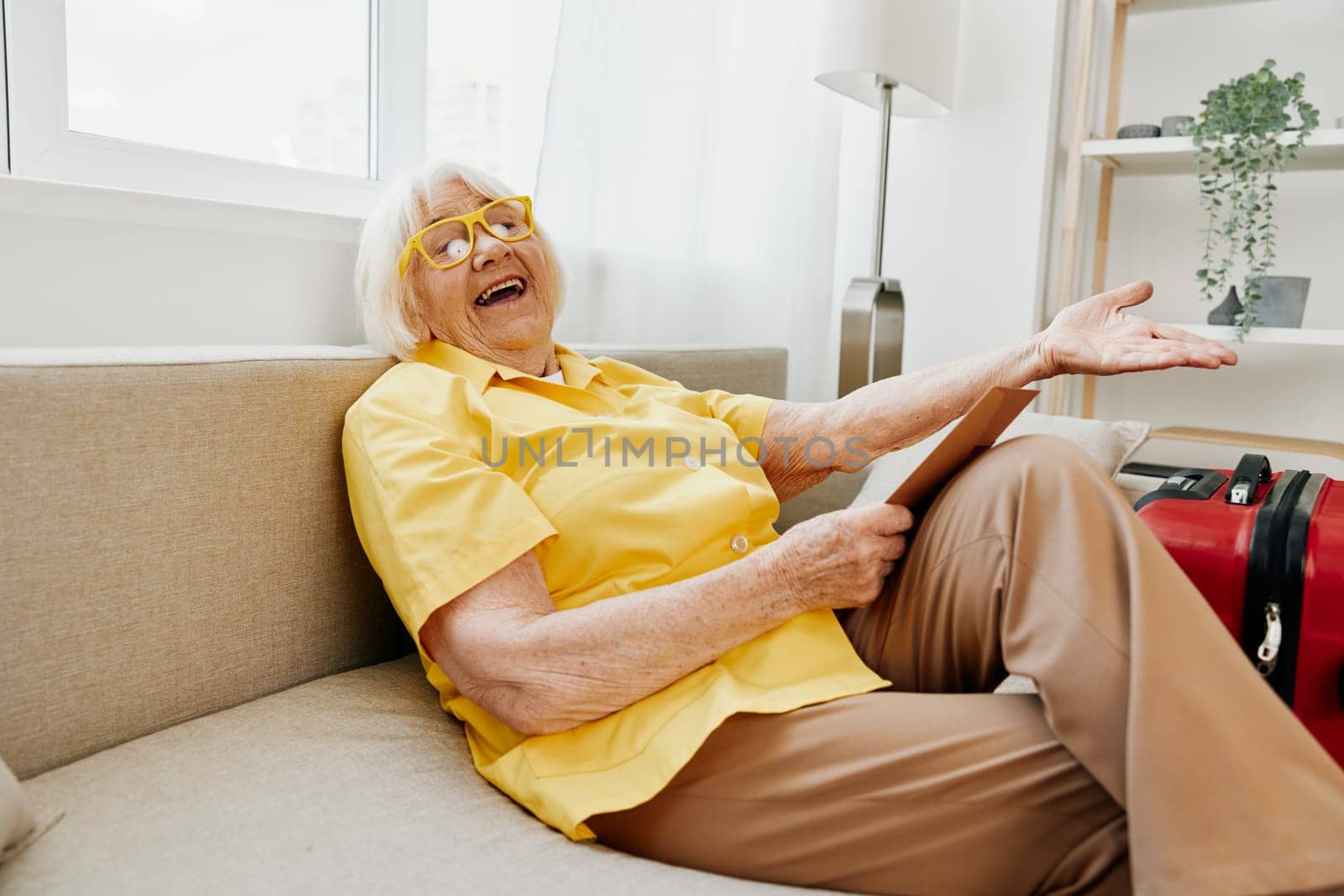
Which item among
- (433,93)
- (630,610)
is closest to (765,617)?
(630,610)

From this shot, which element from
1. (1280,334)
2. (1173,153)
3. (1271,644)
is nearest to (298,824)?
(1271,644)

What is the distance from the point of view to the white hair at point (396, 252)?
135cm

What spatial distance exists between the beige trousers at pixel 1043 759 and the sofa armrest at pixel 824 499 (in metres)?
0.87

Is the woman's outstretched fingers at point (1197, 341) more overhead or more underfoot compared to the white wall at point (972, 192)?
more underfoot

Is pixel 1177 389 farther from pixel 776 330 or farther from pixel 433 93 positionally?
pixel 433 93

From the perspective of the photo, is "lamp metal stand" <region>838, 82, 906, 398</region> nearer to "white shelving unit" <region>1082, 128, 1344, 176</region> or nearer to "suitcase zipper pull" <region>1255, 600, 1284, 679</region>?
"white shelving unit" <region>1082, 128, 1344, 176</region>

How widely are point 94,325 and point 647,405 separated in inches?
29.4

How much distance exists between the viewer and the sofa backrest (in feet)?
3.07

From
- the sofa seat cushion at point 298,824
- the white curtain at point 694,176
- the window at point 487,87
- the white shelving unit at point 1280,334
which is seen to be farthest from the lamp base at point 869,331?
the sofa seat cushion at point 298,824

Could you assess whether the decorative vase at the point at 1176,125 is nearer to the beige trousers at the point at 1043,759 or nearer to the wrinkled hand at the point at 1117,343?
the wrinkled hand at the point at 1117,343

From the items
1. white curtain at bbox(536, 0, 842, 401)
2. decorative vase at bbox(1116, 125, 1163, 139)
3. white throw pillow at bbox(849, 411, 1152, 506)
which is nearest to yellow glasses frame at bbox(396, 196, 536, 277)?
white curtain at bbox(536, 0, 842, 401)

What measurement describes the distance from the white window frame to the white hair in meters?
0.19

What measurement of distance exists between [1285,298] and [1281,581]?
4.45ft

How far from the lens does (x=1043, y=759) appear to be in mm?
878
